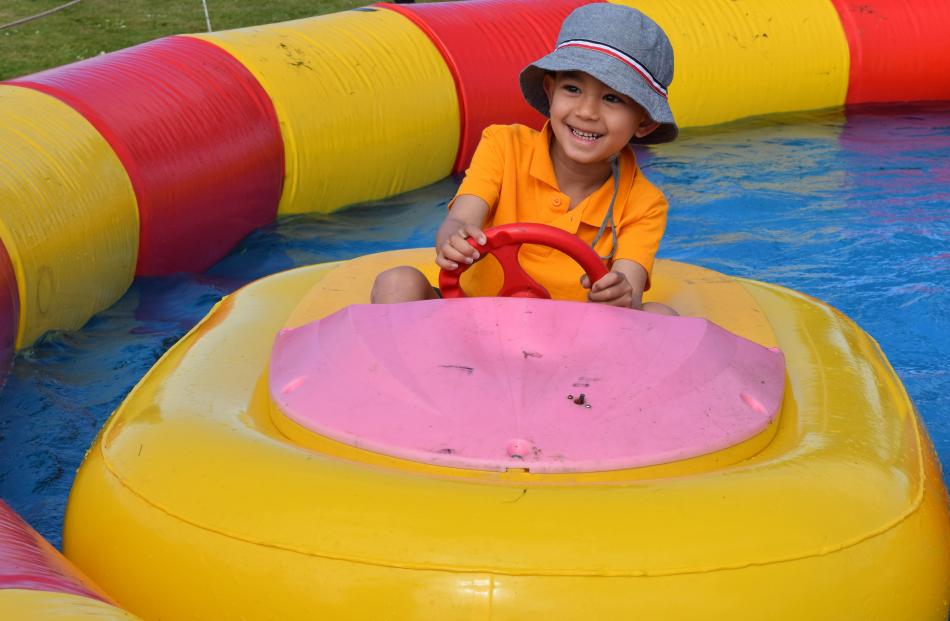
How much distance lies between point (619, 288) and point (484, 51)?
2.61 metres

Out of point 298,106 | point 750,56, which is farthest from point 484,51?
point 750,56

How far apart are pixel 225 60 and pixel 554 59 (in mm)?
1887

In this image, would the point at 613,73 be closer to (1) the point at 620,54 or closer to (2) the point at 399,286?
(1) the point at 620,54

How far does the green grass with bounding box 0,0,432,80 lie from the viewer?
6071 millimetres

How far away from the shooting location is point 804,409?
208 centimetres

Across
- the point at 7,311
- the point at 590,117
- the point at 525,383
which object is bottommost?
the point at 7,311

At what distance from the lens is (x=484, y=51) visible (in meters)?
4.66

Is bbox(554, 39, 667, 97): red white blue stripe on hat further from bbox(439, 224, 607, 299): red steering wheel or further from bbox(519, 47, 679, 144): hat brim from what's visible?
bbox(439, 224, 607, 299): red steering wheel

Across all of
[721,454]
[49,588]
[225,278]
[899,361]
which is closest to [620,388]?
[721,454]

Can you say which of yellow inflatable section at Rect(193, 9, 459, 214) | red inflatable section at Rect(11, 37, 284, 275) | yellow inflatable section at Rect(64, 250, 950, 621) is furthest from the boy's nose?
yellow inflatable section at Rect(193, 9, 459, 214)

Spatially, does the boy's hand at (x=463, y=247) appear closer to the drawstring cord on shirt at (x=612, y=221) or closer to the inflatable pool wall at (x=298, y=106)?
the drawstring cord on shirt at (x=612, y=221)

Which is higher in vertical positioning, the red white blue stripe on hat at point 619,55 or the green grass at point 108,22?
the red white blue stripe on hat at point 619,55

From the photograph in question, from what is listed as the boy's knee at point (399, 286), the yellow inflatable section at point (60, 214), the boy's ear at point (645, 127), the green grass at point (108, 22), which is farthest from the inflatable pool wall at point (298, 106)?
the green grass at point (108, 22)

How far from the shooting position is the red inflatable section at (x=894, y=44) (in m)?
5.46
